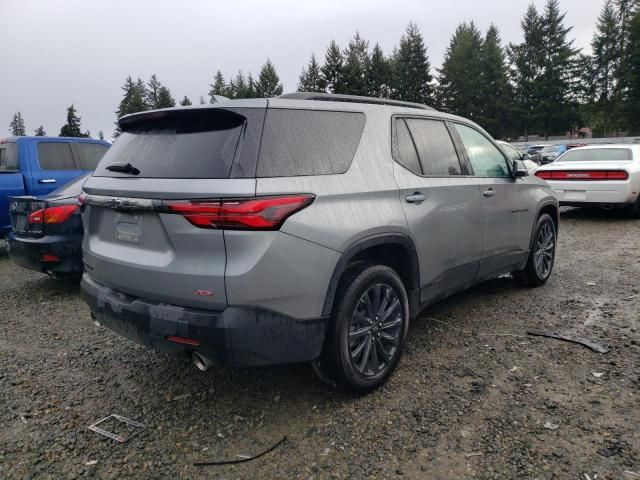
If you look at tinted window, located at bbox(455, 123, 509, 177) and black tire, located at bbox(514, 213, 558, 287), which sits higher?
tinted window, located at bbox(455, 123, 509, 177)

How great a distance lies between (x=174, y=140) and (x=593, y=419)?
9.09ft

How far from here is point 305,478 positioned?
2.28 meters

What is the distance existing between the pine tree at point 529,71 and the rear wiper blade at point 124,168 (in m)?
64.5

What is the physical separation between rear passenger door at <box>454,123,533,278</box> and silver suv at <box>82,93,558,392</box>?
25.0 inches

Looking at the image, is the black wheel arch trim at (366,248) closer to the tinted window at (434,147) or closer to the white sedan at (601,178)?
the tinted window at (434,147)

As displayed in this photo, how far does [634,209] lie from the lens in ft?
31.7

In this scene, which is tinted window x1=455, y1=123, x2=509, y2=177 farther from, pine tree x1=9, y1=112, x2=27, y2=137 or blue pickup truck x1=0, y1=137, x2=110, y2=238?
pine tree x1=9, y1=112, x2=27, y2=137

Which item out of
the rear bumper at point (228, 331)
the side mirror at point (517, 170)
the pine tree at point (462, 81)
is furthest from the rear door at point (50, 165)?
the pine tree at point (462, 81)

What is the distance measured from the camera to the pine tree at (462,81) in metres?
62.8

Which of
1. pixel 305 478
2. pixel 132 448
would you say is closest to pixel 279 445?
pixel 305 478

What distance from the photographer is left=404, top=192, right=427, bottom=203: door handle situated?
125 inches

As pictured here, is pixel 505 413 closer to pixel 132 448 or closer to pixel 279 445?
pixel 279 445

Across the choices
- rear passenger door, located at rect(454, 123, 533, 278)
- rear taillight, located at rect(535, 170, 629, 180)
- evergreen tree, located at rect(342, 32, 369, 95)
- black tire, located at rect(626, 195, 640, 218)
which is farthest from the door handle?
evergreen tree, located at rect(342, 32, 369, 95)

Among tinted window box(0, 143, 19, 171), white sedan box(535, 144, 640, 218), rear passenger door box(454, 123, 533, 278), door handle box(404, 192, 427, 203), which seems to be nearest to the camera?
door handle box(404, 192, 427, 203)
